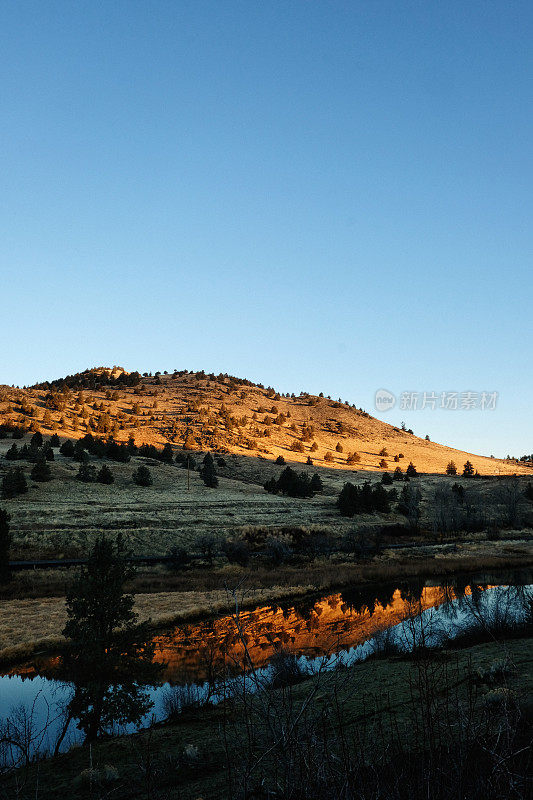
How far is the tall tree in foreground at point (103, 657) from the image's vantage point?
13.4 m

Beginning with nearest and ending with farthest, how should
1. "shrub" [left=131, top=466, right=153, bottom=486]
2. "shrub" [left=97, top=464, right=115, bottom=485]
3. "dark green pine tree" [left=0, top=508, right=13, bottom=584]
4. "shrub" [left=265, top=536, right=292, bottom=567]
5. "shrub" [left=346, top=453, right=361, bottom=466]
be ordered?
1. "dark green pine tree" [left=0, top=508, right=13, bottom=584]
2. "shrub" [left=265, top=536, right=292, bottom=567]
3. "shrub" [left=97, top=464, right=115, bottom=485]
4. "shrub" [left=131, top=466, right=153, bottom=486]
5. "shrub" [left=346, top=453, right=361, bottom=466]

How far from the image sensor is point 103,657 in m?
14.2

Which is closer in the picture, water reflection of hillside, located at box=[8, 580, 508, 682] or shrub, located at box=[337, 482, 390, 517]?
water reflection of hillside, located at box=[8, 580, 508, 682]

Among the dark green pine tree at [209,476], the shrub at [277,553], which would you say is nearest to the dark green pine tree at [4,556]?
the shrub at [277,553]

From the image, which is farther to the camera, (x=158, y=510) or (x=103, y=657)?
(x=158, y=510)

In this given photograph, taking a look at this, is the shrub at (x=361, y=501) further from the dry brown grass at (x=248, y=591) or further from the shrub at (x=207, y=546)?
the shrub at (x=207, y=546)

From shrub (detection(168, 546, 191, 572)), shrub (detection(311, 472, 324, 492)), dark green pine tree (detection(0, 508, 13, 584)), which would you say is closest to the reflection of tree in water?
shrub (detection(168, 546, 191, 572))

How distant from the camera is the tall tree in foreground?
13359 millimetres

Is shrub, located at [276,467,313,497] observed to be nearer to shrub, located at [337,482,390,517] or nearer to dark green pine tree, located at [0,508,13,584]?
shrub, located at [337,482,390,517]

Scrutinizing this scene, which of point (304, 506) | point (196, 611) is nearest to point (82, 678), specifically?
point (196, 611)

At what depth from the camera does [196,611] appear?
2775 centimetres

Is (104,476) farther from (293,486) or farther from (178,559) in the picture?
(178,559)

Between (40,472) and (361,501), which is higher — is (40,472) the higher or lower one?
the higher one

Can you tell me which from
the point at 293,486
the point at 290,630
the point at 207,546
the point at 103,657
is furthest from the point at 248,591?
the point at 293,486
